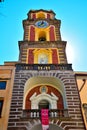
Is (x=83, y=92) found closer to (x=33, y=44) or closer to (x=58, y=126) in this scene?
(x=58, y=126)

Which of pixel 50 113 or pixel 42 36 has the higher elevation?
pixel 42 36

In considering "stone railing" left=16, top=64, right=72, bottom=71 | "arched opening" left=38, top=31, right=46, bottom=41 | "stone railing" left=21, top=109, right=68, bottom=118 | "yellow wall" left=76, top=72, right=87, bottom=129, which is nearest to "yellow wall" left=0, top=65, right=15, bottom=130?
"stone railing" left=16, top=64, right=72, bottom=71

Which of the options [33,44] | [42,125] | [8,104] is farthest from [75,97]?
[33,44]

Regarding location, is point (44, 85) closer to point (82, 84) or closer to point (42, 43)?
point (82, 84)

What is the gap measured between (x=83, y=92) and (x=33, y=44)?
859 centimetres

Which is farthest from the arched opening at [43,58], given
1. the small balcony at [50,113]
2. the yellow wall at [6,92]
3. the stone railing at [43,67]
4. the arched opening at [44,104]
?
the small balcony at [50,113]

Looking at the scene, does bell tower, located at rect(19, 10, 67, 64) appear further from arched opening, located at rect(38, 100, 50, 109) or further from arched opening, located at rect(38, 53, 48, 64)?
arched opening, located at rect(38, 100, 50, 109)

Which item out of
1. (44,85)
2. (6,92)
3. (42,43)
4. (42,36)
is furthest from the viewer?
(42,36)

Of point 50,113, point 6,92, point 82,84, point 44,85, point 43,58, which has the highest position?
point 43,58

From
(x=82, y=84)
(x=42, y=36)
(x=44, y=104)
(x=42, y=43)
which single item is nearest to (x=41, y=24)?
(x=42, y=36)

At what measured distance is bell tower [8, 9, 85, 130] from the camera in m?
15.3

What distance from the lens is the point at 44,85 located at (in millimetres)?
19312

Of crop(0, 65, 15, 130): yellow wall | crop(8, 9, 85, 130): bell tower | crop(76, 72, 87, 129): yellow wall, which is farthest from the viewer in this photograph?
crop(76, 72, 87, 129): yellow wall

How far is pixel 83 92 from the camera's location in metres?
17.6
